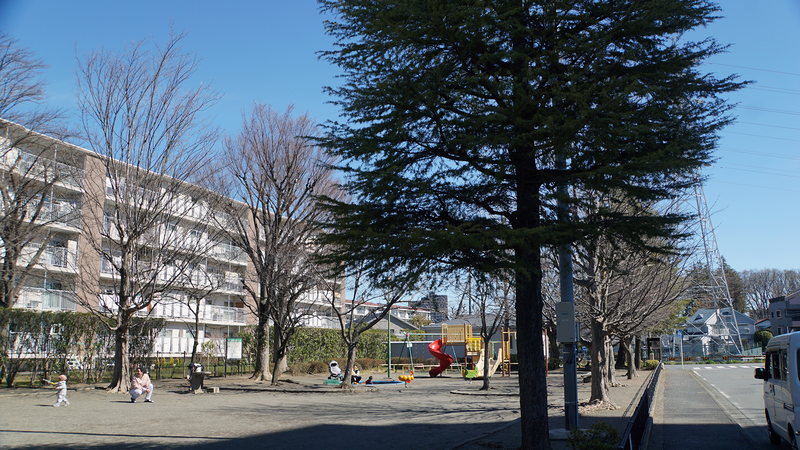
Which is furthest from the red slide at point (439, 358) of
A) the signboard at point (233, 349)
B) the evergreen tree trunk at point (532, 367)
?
the evergreen tree trunk at point (532, 367)

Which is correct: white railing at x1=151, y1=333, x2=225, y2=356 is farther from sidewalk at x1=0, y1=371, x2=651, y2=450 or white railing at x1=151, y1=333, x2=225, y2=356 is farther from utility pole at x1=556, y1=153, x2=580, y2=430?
utility pole at x1=556, y1=153, x2=580, y2=430

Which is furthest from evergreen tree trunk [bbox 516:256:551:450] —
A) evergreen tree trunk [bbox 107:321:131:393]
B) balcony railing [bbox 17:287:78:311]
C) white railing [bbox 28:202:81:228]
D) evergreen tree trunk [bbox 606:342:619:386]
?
balcony railing [bbox 17:287:78:311]

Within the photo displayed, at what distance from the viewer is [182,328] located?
42.7 metres

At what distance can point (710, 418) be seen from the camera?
1517 cm

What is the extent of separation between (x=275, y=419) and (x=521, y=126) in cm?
1067

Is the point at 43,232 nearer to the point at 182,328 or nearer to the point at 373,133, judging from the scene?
the point at 182,328

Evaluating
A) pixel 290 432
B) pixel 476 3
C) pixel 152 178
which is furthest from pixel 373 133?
pixel 152 178

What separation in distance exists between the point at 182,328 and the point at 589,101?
41750 millimetres

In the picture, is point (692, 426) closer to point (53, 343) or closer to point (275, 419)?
point (275, 419)

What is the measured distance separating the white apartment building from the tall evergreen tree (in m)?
16.4

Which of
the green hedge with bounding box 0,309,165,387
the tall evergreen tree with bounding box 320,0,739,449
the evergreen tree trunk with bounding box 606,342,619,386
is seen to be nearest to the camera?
the tall evergreen tree with bounding box 320,0,739,449

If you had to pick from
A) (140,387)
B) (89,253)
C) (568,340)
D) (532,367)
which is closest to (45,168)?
(89,253)

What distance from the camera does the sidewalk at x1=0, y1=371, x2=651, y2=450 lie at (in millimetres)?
10570

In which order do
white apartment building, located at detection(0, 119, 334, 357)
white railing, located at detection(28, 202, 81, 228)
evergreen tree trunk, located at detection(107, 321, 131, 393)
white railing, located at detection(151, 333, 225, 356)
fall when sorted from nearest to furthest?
evergreen tree trunk, located at detection(107, 321, 131, 393) → white apartment building, located at detection(0, 119, 334, 357) → white railing, located at detection(28, 202, 81, 228) → white railing, located at detection(151, 333, 225, 356)
